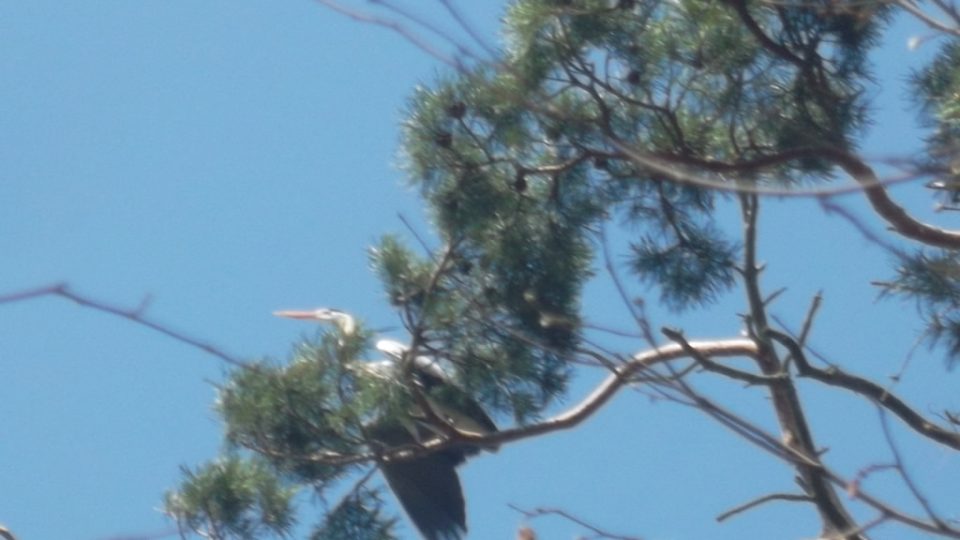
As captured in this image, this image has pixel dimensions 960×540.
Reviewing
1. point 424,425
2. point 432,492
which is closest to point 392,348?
point 424,425

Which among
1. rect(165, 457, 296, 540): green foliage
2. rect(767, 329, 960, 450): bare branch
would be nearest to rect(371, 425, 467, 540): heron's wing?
rect(165, 457, 296, 540): green foliage

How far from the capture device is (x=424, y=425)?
A: 9.68ft

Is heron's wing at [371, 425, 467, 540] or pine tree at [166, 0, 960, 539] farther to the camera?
heron's wing at [371, 425, 467, 540]

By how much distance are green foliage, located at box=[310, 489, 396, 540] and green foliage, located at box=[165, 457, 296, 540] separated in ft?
0.28

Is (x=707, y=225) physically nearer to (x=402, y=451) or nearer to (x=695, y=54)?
(x=695, y=54)

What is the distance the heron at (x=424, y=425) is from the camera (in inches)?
115

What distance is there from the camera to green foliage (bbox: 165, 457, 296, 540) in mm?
2912

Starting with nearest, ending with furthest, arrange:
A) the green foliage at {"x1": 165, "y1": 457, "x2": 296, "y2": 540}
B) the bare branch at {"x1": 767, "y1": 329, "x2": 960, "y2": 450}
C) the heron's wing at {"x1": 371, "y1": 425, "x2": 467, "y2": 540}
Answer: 1. the bare branch at {"x1": 767, "y1": 329, "x2": 960, "y2": 450}
2. the green foliage at {"x1": 165, "y1": 457, "x2": 296, "y2": 540}
3. the heron's wing at {"x1": 371, "y1": 425, "x2": 467, "y2": 540}

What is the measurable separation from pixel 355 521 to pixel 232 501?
244 millimetres

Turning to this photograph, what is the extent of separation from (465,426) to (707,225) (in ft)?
1.92

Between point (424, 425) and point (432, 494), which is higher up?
point (432, 494)

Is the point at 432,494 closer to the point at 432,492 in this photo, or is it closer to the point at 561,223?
the point at 432,492

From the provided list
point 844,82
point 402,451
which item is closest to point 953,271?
point 844,82

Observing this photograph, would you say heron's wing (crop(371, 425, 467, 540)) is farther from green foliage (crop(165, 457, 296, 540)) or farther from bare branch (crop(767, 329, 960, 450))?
bare branch (crop(767, 329, 960, 450))
